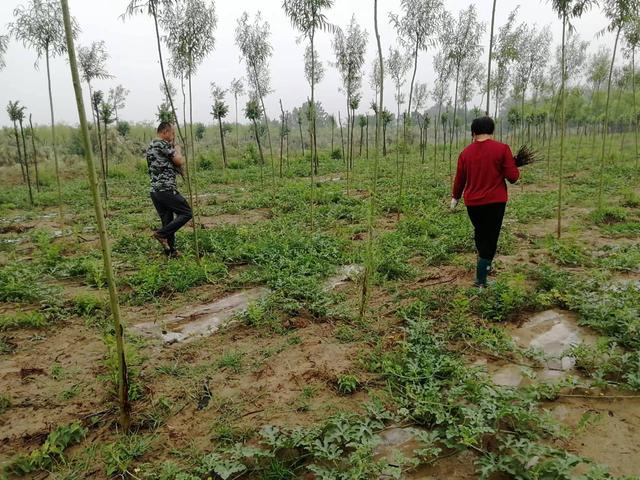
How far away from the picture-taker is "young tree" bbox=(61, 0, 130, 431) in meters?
2.40

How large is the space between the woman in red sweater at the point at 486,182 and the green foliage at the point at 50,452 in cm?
429

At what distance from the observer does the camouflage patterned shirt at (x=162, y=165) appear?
20.0 feet

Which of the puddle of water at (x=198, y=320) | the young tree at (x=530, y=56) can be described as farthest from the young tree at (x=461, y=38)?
the puddle of water at (x=198, y=320)

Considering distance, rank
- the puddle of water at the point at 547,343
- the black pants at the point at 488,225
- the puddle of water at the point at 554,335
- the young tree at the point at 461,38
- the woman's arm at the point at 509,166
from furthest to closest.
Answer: the young tree at the point at 461,38, the black pants at the point at 488,225, the woman's arm at the point at 509,166, the puddle of water at the point at 554,335, the puddle of water at the point at 547,343

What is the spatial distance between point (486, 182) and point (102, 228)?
→ 3.97 metres

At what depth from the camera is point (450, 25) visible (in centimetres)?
1297

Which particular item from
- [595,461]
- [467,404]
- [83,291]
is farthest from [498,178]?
[83,291]

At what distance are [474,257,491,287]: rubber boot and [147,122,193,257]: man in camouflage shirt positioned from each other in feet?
14.0

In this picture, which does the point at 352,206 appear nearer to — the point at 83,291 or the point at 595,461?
the point at 83,291

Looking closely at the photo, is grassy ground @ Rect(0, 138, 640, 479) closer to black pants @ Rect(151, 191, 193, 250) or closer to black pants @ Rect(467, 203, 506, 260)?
black pants @ Rect(467, 203, 506, 260)

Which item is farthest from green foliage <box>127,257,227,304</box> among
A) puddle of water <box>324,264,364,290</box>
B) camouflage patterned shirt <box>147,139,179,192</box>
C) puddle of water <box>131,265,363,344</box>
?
puddle of water <box>324,264,364,290</box>

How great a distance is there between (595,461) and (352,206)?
27.7 ft

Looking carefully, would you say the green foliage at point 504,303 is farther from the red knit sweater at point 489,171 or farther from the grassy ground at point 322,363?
the red knit sweater at point 489,171

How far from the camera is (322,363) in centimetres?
352
